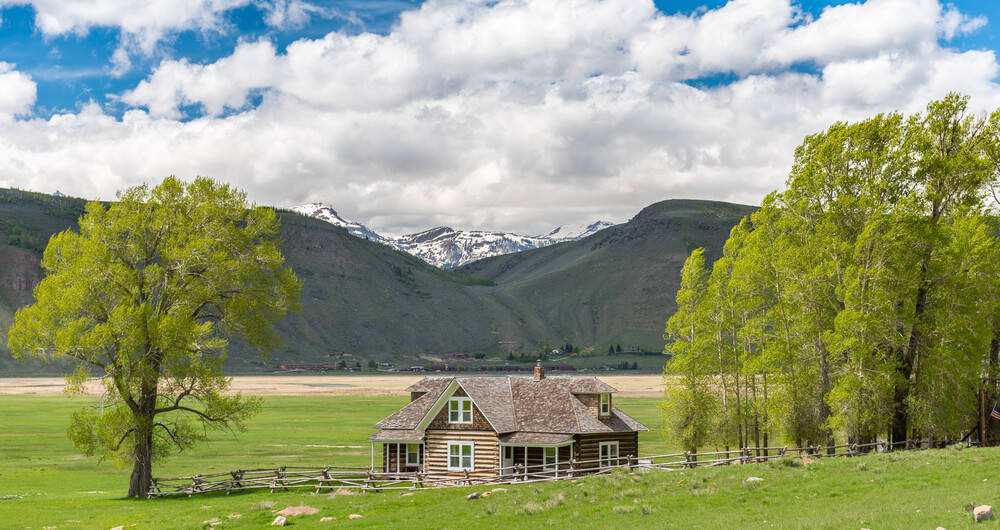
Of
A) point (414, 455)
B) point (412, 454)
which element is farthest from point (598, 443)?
point (412, 454)

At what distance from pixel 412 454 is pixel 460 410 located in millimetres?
4526

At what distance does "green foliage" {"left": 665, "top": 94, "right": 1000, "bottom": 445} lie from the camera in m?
38.2

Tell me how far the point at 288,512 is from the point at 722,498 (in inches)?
695

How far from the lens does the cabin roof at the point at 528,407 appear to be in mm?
48656

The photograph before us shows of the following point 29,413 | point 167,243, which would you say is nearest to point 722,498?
point 167,243

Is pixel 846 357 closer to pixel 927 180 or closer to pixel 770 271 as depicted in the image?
pixel 770 271

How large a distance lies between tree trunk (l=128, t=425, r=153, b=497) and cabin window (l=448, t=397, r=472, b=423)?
17172 millimetres

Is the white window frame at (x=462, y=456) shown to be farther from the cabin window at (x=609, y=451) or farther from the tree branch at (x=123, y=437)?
the tree branch at (x=123, y=437)

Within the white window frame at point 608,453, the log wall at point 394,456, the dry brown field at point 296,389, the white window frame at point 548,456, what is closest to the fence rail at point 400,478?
the white window frame at point 548,456

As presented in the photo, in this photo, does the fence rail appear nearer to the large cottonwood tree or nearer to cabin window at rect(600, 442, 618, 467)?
the large cottonwood tree

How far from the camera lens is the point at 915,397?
130ft

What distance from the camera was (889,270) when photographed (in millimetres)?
38562

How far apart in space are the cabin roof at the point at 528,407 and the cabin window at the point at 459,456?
2375 mm

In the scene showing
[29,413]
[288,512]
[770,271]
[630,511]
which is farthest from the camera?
[29,413]
